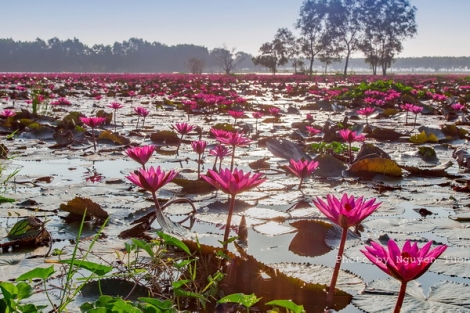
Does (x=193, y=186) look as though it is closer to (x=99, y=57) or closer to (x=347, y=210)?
(x=347, y=210)

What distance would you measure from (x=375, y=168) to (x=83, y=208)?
6.24 feet

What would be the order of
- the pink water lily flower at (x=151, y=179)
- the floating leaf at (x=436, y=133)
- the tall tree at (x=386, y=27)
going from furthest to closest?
the tall tree at (x=386, y=27) < the floating leaf at (x=436, y=133) < the pink water lily flower at (x=151, y=179)

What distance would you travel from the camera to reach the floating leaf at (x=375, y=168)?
3.09 metres

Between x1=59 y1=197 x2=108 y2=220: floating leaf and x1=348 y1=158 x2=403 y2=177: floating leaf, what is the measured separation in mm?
1750

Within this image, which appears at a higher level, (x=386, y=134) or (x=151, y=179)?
(x=151, y=179)

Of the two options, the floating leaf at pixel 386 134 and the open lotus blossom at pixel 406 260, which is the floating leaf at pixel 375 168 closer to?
the floating leaf at pixel 386 134

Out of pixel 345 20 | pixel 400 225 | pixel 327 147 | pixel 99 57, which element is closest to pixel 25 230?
pixel 400 225

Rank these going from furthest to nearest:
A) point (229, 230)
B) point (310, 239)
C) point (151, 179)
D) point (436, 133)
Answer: point (436, 133)
point (310, 239)
point (151, 179)
point (229, 230)

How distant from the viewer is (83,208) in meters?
2.05

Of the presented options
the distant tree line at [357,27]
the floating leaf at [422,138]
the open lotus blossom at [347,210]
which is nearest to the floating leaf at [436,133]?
the floating leaf at [422,138]

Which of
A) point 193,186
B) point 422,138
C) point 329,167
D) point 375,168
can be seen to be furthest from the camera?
point 422,138

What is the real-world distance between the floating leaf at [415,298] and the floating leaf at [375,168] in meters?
1.72

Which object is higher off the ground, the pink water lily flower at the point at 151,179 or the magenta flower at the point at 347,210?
the magenta flower at the point at 347,210

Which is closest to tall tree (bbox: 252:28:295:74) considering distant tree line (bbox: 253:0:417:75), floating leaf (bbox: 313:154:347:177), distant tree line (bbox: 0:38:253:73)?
distant tree line (bbox: 253:0:417:75)
